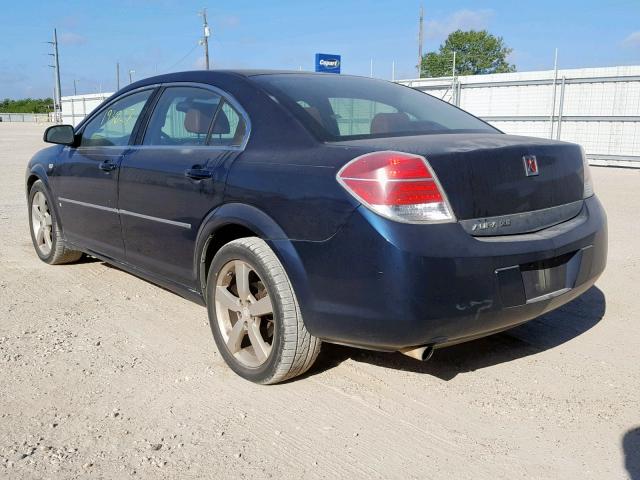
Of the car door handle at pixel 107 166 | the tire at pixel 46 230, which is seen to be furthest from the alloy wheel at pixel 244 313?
the tire at pixel 46 230

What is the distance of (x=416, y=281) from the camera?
8.23 ft

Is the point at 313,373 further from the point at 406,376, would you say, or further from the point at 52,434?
the point at 52,434

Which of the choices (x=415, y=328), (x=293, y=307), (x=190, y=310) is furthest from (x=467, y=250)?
(x=190, y=310)

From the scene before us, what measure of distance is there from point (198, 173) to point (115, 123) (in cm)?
148

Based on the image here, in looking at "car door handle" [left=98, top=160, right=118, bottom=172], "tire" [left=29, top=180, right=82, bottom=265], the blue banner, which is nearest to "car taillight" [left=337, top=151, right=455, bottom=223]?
"car door handle" [left=98, top=160, right=118, bottom=172]

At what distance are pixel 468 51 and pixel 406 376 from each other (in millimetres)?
73966

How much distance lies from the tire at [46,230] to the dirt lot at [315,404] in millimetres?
1034

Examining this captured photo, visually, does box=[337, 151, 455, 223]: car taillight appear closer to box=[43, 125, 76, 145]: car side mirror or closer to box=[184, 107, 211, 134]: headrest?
box=[184, 107, 211, 134]: headrest

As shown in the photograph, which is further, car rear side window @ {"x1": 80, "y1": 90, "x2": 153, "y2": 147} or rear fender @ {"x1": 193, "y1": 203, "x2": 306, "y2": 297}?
car rear side window @ {"x1": 80, "y1": 90, "x2": 153, "y2": 147}

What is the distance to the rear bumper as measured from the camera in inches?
99.2

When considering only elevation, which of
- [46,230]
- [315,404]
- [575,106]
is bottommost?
[315,404]

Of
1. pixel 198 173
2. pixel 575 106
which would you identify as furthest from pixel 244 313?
pixel 575 106

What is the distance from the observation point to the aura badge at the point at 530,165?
2869mm

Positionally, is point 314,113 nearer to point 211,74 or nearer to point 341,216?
point 341,216
